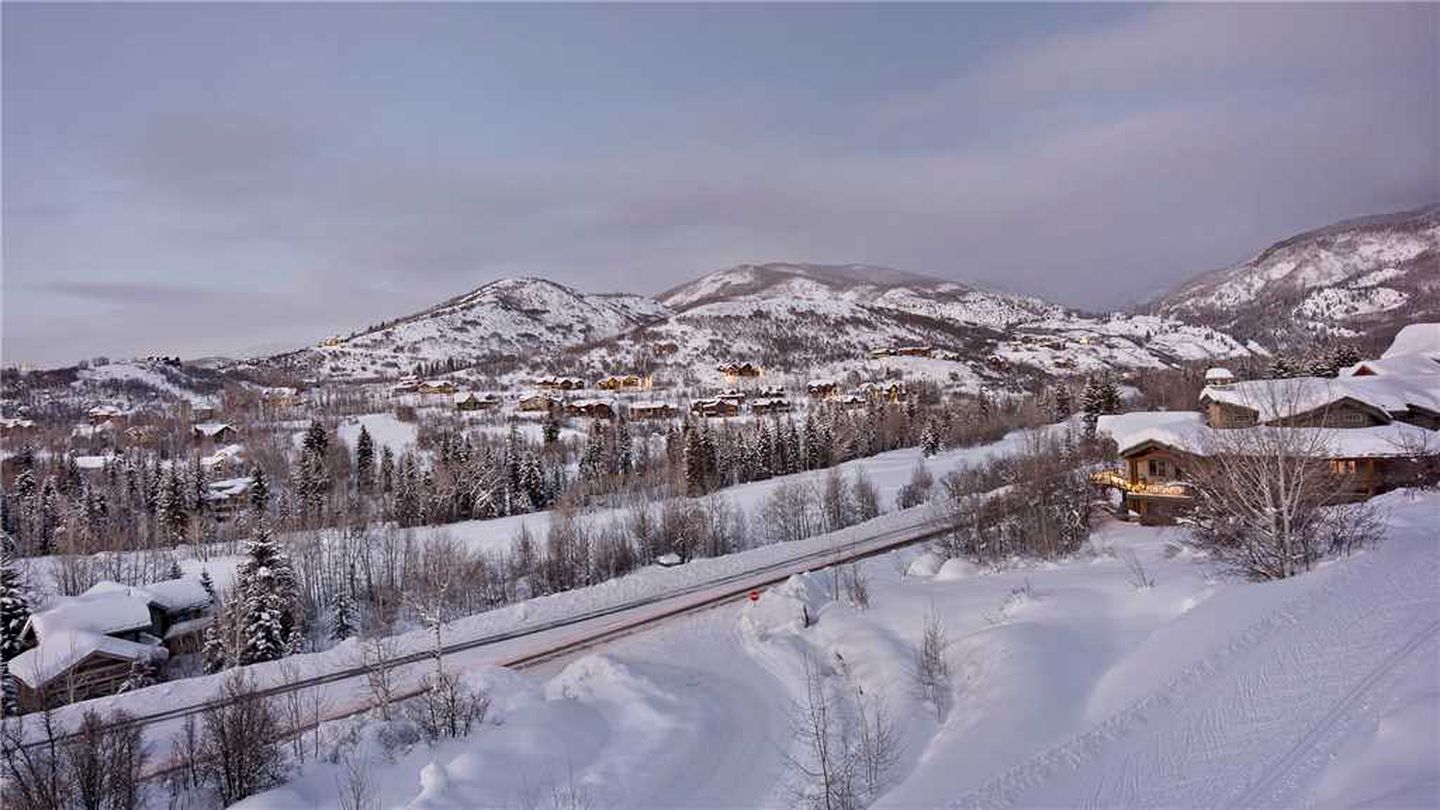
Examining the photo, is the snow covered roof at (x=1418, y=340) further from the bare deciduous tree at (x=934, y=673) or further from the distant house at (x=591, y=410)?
the distant house at (x=591, y=410)

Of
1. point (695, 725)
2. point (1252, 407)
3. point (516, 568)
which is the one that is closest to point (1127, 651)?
point (695, 725)

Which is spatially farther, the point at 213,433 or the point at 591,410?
the point at 591,410

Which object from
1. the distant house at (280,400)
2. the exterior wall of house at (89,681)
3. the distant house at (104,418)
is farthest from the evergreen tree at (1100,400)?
the distant house at (104,418)

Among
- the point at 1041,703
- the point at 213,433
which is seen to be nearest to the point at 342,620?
the point at 1041,703

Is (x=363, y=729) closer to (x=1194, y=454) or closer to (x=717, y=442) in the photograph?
(x=1194, y=454)

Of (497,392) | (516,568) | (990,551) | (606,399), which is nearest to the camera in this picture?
(990,551)

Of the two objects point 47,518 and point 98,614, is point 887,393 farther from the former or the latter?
point 98,614
